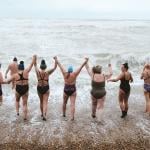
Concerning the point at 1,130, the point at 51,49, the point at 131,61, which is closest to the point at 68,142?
the point at 1,130

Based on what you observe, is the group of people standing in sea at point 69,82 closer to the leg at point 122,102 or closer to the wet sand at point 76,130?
the leg at point 122,102

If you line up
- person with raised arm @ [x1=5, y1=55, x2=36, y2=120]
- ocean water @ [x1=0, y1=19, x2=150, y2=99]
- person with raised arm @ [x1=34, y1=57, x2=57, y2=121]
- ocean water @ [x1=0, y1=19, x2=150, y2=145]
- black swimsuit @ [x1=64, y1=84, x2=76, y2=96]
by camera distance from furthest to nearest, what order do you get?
1. ocean water @ [x1=0, y1=19, x2=150, y2=99]
2. ocean water @ [x1=0, y1=19, x2=150, y2=145]
3. black swimsuit @ [x1=64, y1=84, x2=76, y2=96]
4. person with raised arm @ [x1=34, y1=57, x2=57, y2=121]
5. person with raised arm @ [x1=5, y1=55, x2=36, y2=120]

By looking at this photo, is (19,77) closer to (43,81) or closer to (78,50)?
(43,81)

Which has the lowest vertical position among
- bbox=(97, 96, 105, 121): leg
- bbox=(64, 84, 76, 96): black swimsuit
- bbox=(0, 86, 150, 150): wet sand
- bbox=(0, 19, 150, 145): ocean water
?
bbox=(0, 86, 150, 150): wet sand

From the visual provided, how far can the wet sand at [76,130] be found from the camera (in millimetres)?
9688

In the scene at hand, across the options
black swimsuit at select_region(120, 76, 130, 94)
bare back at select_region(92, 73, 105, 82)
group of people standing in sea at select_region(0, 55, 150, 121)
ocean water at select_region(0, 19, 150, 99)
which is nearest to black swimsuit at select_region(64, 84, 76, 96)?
group of people standing in sea at select_region(0, 55, 150, 121)

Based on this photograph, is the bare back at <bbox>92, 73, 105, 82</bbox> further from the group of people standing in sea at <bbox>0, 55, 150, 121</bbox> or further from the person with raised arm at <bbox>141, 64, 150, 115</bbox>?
the person with raised arm at <bbox>141, 64, 150, 115</bbox>

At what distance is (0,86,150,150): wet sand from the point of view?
9688 millimetres

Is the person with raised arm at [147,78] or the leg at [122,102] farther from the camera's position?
the person with raised arm at [147,78]

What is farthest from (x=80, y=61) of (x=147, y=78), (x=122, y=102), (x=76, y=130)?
(x=76, y=130)

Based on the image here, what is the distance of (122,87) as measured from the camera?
11.7m

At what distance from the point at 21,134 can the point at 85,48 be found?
75.0 feet

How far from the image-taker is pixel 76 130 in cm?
1077

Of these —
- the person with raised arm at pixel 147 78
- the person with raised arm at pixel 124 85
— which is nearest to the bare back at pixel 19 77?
the person with raised arm at pixel 124 85
